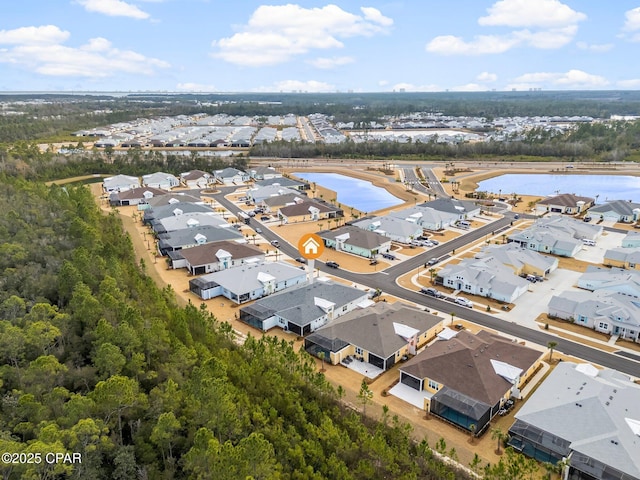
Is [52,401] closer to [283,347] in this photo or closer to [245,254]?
[283,347]

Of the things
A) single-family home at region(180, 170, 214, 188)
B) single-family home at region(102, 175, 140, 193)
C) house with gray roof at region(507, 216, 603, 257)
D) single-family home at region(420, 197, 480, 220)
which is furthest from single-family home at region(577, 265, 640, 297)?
single-family home at region(102, 175, 140, 193)

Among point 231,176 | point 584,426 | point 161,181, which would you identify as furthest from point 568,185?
point 161,181

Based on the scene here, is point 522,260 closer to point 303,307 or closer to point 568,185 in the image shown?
point 303,307

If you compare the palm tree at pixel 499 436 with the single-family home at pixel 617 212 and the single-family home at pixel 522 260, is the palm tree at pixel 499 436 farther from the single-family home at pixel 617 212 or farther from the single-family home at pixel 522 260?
the single-family home at pixel 617 212

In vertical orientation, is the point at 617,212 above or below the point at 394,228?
above

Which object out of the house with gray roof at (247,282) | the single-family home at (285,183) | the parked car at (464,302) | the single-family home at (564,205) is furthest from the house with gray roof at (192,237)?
the single-family home at (564,205)

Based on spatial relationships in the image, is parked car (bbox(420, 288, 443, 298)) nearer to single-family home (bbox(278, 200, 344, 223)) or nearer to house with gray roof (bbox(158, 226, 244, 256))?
house with gray roof (bbox(158, 226, 244, 256))
